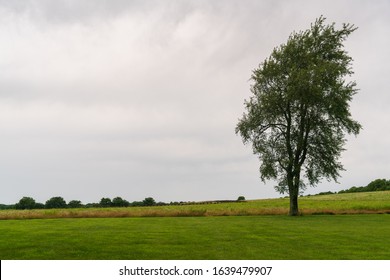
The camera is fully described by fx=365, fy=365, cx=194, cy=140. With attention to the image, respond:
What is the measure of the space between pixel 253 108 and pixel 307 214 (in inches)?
586

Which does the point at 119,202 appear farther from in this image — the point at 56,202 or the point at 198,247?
the point at 198,247

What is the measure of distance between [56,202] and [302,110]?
217 ft

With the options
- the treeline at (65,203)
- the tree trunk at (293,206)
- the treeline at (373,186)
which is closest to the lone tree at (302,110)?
the tree trunk at (293,206)

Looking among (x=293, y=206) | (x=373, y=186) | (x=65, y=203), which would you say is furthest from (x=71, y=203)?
(x=373, y=186)

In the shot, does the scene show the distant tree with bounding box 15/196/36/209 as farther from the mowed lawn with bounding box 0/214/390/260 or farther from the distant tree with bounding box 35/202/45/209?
the mowed lawn with bounding box 0/214/390/260

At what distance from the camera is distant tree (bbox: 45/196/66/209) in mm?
86250

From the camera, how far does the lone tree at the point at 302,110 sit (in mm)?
42469

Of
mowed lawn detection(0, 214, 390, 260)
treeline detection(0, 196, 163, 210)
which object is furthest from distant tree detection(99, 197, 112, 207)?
mowed lawn detection(0, 214, 390, 260)

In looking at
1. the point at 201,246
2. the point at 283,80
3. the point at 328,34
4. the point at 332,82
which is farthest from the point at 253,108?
the point at 201,246

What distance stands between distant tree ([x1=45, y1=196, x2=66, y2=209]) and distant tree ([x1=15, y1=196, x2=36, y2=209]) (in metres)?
3.32

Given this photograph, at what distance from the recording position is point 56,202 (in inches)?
3457

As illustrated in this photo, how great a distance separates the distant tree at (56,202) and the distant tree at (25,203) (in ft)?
10.9
